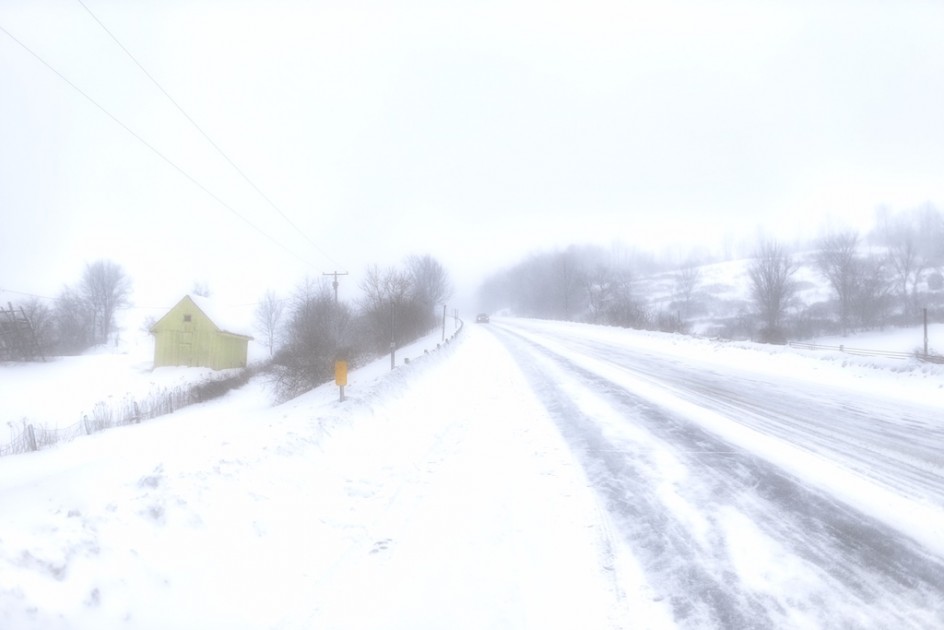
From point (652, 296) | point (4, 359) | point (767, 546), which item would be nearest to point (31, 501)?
point (767, 546)

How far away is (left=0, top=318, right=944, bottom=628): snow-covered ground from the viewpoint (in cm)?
296

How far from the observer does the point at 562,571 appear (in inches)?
133

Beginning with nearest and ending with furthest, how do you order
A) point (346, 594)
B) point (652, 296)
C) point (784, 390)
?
point (346, 594), point (784, 390), point (652, 296)

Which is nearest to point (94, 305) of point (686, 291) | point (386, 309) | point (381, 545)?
point (386, 309)

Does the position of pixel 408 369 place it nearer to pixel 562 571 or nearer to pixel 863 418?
pixel 863 418

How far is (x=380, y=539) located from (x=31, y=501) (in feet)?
8.66

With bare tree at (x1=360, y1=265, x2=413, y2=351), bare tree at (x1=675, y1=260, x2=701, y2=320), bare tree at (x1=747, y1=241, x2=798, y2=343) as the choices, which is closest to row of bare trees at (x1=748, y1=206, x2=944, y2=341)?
bare tree at (x1=747, y1=241, x2=798, y2=343)

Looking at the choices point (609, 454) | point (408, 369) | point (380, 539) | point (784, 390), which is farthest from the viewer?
point (408, 369)

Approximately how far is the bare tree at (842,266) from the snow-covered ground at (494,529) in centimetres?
6122

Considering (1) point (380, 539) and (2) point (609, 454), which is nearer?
(1) point (380, 539)

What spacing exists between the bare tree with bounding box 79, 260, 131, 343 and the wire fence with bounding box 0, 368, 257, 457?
103ft

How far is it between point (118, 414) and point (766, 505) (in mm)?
27849

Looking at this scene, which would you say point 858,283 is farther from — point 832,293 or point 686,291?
point 686,291

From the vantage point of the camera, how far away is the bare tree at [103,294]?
58.0 meters
